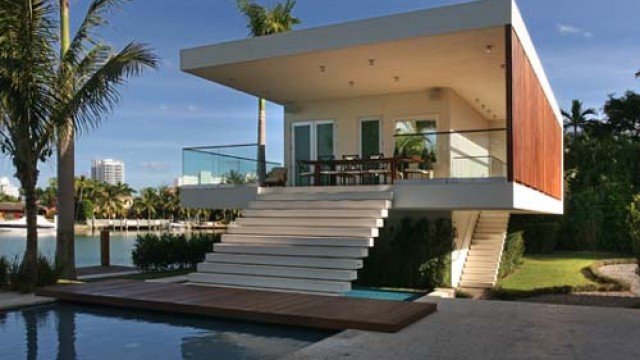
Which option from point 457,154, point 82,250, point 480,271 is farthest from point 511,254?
point 82,250

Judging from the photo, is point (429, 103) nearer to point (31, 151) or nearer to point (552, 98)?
point (552, 98)

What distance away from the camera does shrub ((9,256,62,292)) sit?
37.3 ft

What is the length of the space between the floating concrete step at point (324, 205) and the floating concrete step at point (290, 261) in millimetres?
1841

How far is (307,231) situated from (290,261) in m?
1.13

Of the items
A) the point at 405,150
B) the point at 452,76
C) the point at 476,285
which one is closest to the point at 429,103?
the point at 452,76

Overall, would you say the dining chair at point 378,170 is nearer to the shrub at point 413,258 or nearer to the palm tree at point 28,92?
the shrub at point 413,258

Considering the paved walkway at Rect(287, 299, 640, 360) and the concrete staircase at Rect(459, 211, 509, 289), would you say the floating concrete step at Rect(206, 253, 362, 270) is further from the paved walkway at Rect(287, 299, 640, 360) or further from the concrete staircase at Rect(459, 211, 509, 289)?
the concrete staircase at Rect(459, 211, 509, 289)

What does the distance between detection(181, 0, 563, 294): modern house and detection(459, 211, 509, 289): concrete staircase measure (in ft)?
0.18

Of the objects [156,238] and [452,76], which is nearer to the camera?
[452,76]

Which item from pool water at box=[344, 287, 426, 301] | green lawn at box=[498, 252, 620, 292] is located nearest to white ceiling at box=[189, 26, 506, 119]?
pool water at box=[344, 287, 426, 301]

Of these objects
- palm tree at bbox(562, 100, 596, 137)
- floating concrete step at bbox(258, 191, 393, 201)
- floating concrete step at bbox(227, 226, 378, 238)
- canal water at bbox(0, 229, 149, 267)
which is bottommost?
canal water at bbox(0, 229, 149, 267)

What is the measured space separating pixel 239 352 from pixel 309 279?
4.13 metres

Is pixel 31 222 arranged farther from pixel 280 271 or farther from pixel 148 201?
pixel 148 201

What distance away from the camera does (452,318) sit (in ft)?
28.8
